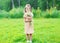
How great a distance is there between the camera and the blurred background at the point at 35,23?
1055 centimetres

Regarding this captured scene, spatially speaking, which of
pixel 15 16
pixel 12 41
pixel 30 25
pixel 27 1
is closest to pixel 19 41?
pixel 12 41

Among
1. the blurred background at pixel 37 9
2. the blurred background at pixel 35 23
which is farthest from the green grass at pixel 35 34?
the blurred background at pixel 37 9

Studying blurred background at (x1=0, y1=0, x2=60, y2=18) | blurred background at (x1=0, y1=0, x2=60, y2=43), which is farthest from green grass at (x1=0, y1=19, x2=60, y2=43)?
blurred background at (x1=0, y1=0, x2=60, y2=18)

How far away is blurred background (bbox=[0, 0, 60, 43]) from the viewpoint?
10.6 metres

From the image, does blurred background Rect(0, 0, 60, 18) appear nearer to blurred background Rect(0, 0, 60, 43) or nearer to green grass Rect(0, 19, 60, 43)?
blurred background Rect(0, 0, 60, 43)

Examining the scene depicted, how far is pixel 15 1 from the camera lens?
183 ft

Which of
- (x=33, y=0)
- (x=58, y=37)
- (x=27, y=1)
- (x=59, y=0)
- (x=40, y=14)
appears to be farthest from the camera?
(x=27, y=1)

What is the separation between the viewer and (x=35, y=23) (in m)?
16.8

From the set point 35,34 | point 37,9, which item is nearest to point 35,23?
point 35,34

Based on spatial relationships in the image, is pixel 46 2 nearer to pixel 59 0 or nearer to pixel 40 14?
pixel 59 0

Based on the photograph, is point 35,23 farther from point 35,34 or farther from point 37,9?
point 37,9

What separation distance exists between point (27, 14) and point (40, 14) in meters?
16.9

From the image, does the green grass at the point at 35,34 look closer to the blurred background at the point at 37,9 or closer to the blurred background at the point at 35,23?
the blurred background at the point at 35,23

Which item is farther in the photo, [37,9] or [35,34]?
[37,9]
